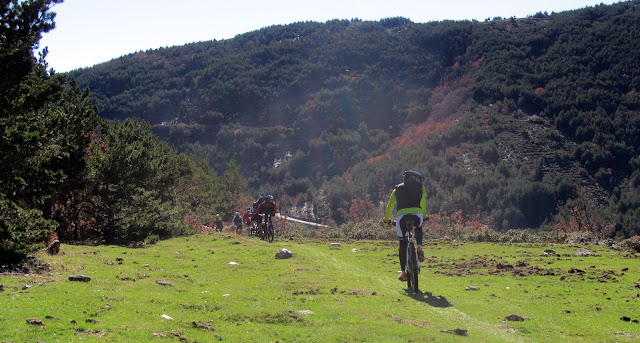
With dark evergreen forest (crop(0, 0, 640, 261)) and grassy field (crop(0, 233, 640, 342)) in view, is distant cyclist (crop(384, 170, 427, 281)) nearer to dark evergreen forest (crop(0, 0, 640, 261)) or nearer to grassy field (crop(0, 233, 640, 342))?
grassy field (crop(0, 233, 640, 342))

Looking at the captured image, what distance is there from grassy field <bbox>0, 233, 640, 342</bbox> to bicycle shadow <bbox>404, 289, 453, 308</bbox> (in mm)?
37

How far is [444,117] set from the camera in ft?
450

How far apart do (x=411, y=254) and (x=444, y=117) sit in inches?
5117

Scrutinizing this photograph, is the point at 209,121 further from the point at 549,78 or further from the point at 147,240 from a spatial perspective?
the point at 147,240

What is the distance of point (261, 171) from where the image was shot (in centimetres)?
13950

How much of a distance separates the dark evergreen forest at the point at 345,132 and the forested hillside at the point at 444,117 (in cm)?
40

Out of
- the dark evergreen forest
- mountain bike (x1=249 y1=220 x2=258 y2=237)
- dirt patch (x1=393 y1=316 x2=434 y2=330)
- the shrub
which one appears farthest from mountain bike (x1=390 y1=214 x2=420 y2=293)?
mountain bike (x1=249 y1=220 x2=258 y2=237)

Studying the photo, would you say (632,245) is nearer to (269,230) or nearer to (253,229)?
(269,230)

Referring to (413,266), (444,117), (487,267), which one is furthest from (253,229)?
(444,117)

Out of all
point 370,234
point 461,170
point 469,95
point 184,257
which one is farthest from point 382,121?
point 184,257

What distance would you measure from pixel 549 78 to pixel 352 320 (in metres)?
125

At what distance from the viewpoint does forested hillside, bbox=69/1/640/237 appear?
83312mm

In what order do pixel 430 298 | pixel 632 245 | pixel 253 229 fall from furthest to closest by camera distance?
pixel 253 229 < pixel 632 245 < pixel 430 298

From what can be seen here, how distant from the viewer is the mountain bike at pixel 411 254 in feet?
37.1
